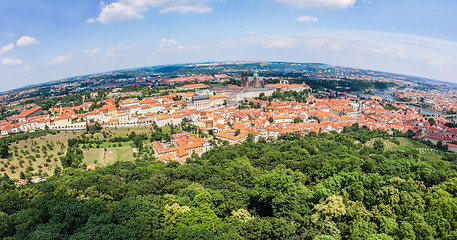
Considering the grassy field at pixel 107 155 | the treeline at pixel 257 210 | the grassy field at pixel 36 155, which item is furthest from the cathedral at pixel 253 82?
the treeline at pixel 257 210

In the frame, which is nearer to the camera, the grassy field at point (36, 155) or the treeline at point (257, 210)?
the treeline at point (257, 210)

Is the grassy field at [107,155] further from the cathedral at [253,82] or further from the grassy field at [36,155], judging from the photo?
the cathedral at [253,82]

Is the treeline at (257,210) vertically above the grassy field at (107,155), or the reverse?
the treeline at (257,210)

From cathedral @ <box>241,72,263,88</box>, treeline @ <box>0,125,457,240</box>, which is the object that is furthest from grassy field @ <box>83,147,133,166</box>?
cathedral @ <box>241,72,263,88</box>

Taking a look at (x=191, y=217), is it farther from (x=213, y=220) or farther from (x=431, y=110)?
(x=431, y=110)

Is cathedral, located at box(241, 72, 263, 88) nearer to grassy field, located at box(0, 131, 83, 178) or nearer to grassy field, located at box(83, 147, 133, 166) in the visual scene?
grassy field, located at box(83, 147, 133, 166)

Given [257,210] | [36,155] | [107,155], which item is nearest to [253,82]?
[107,155]

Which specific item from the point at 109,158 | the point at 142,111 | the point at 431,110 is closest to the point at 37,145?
the point at 109,158
